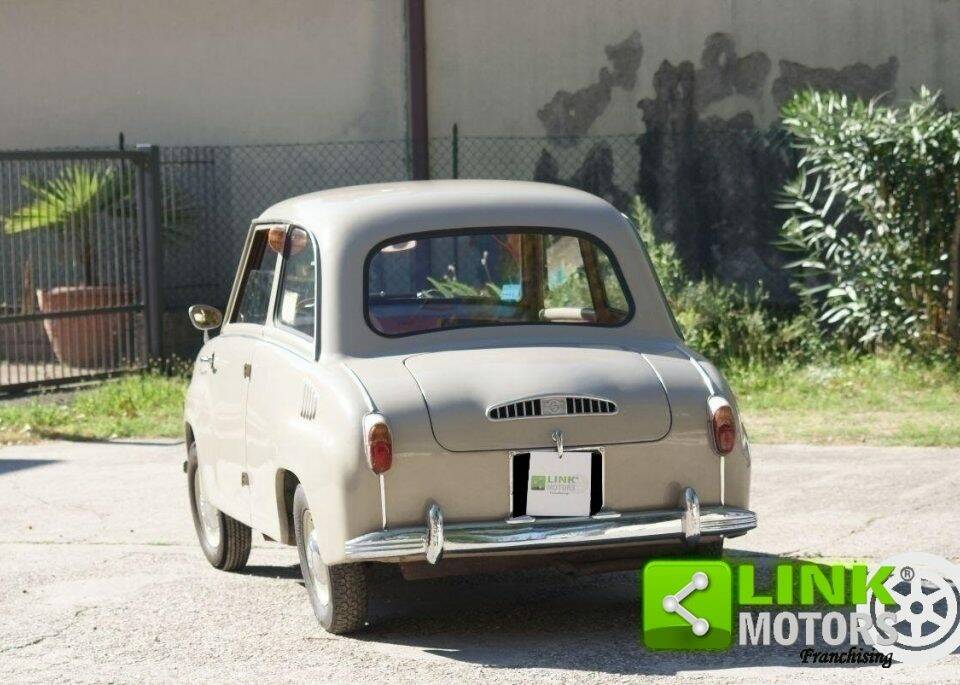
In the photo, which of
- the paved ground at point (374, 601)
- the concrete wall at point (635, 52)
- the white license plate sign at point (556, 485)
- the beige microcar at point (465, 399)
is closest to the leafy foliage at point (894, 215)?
the concrete wall at point (635, 52)

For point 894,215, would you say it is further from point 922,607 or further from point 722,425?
point 722,425

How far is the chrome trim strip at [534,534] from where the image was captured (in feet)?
18.4

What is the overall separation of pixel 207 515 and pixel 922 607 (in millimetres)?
3375

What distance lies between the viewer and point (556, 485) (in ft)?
18.9

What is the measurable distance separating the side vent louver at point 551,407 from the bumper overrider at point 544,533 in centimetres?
36

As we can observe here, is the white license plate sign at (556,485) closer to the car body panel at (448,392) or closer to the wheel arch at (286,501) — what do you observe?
the car body panel at (448,392)

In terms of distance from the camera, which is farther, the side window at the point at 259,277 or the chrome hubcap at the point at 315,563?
the side window at the point at 259,277

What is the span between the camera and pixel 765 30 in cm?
1569

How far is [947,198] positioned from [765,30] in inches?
133

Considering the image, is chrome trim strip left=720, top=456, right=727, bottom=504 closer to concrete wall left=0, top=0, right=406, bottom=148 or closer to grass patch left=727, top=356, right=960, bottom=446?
grass patch left=727, top=356, right=960, bottom=446

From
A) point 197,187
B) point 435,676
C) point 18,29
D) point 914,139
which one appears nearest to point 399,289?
point 435,676

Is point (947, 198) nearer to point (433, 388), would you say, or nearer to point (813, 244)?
point (813, 244)

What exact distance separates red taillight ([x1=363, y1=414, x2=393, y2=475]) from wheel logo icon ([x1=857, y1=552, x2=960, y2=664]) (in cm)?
183

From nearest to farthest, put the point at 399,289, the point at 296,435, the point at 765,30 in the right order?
the point at 296,435, the point at 399,289, the point at 765,30
